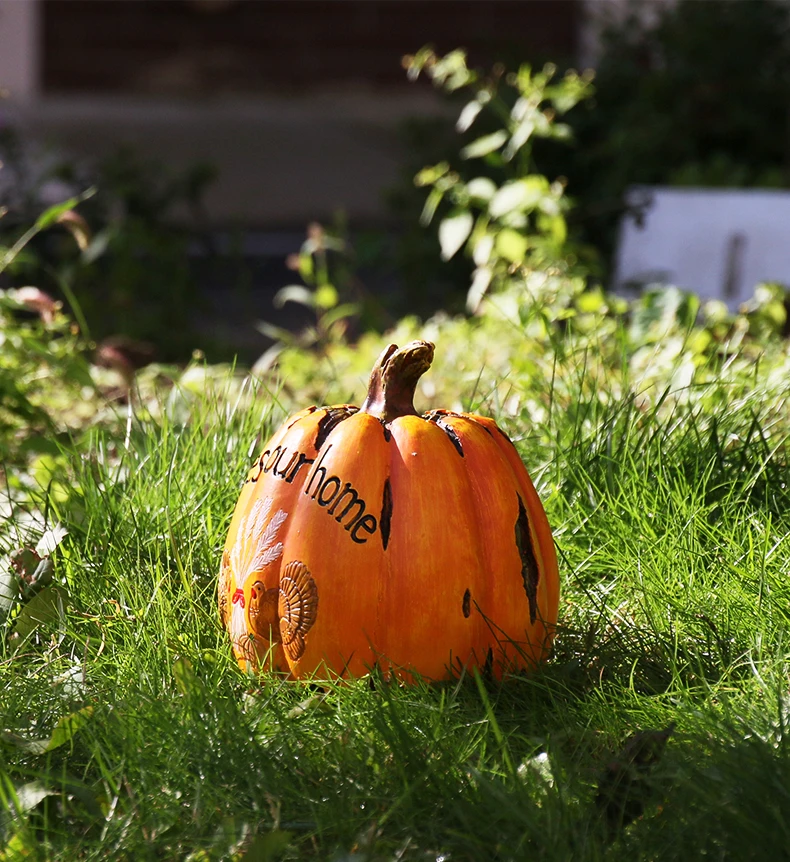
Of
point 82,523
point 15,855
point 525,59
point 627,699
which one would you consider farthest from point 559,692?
point 525,59

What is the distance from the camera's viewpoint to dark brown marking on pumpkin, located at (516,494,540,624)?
1.98m

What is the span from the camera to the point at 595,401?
2717 mm

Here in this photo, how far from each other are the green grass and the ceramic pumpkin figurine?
0.21ft

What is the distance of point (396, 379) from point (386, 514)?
271 mm

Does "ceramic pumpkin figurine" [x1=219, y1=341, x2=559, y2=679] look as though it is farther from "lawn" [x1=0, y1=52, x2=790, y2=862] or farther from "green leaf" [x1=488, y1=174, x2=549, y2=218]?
"green leaf" [x1=488, y1=174, x2=549, y2=218]

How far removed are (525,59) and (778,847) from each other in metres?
6.39

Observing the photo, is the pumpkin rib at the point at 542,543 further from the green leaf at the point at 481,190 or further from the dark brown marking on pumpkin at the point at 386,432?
the green leaf at the point at 481,190

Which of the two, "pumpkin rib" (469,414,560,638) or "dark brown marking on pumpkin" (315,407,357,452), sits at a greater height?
"dark brown marking on pumpkin" (315,407,357,452)

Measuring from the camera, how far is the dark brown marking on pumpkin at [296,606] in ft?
6.26

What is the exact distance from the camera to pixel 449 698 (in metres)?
1.88

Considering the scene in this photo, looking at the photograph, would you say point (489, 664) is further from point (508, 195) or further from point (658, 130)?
point (658, 130)

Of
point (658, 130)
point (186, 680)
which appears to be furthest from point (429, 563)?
point (658, 130)

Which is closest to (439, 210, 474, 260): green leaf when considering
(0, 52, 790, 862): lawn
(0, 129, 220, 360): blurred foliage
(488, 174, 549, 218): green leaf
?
(488, 174, 549, 218): green leaf

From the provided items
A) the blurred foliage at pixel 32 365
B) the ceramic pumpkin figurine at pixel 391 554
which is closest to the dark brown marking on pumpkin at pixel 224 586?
the ceramic pumpkin figurine at pixel 391 554
